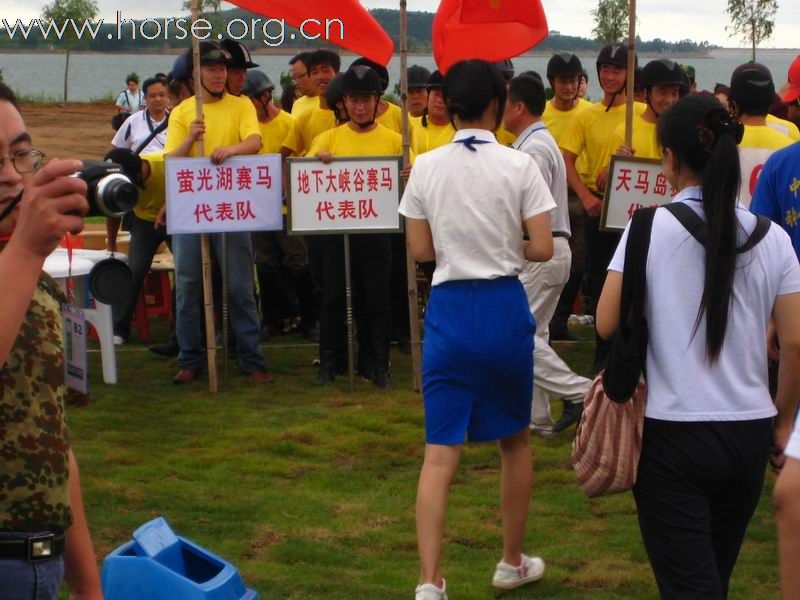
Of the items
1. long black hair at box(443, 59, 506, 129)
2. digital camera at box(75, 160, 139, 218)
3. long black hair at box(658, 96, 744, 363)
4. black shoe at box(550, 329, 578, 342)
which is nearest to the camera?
digital camera at box(75, 160, 139, 218)

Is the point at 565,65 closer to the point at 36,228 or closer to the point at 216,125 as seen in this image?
the point at 216,125

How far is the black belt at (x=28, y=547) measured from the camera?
2600 mm

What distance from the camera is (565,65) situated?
31.8 feet

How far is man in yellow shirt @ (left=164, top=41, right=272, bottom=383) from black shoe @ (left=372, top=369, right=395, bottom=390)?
744 millimetres

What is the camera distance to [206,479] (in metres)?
6.79

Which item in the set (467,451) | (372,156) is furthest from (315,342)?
(467,451)

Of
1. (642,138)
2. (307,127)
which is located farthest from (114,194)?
(307,127)

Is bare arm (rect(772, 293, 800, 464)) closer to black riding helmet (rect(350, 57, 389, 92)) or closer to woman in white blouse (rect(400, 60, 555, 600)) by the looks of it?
woman in white blouse (rect(400, 60, 555, 600))

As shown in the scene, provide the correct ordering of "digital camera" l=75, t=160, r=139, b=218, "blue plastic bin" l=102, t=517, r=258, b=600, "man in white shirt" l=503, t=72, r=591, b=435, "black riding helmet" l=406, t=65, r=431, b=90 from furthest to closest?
"black riding helmet" l=406, t=65, r=431, b=90 < "man in white shirt" l=503, t=72, r=591, b=435 < "blue plastic bin" l=102, t=517, r=258, b=600 < "digital camera" l=75, t=160, r=139, b=218

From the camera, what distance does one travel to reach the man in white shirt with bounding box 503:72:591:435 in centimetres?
704

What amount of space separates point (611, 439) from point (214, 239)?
5.59 m

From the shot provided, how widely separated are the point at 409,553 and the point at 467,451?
1.62m

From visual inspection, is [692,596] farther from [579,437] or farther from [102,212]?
[102,212]

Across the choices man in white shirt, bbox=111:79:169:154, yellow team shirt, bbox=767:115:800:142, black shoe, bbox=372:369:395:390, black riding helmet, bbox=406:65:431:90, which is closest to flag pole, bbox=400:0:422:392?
black shoe, bbox=372:369:395:390
